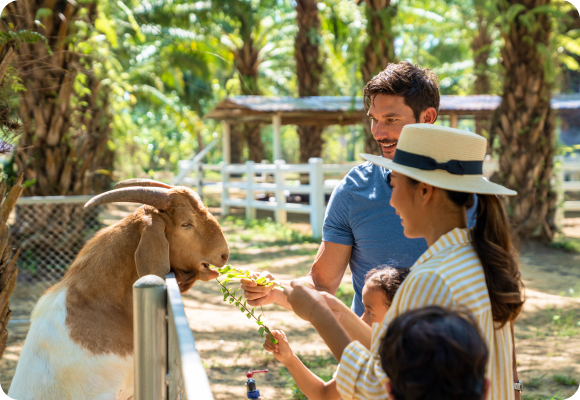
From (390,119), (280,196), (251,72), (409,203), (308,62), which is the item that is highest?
(308,62)

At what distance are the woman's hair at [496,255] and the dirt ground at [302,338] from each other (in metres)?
3.36

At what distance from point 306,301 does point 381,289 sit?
1.46 ft

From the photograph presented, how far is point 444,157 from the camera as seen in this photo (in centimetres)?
177

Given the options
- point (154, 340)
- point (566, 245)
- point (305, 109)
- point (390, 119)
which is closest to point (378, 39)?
point (305, 109)

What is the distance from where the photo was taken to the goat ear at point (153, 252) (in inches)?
99.4

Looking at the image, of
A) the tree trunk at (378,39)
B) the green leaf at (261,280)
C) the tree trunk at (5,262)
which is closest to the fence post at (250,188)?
the tree trunk at (378,39)

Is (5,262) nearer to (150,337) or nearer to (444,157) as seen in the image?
(150,337)

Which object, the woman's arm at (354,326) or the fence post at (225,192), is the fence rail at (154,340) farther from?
the fence post at (225,192)

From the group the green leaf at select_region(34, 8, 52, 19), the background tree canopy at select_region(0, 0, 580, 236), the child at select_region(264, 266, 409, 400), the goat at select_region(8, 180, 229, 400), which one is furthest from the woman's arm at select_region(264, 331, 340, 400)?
the green leaf at select_region(34, 8, 52, 19)

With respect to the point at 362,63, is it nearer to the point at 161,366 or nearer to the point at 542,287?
the point at 542,287

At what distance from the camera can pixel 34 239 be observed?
7.65 metres

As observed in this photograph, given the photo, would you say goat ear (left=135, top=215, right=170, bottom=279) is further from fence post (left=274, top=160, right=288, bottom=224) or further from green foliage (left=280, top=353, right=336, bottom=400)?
fence post (left=274, top=160, right=288, bottom=224)

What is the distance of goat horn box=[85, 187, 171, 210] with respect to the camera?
2.50 m

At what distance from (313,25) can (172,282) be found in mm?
17189
